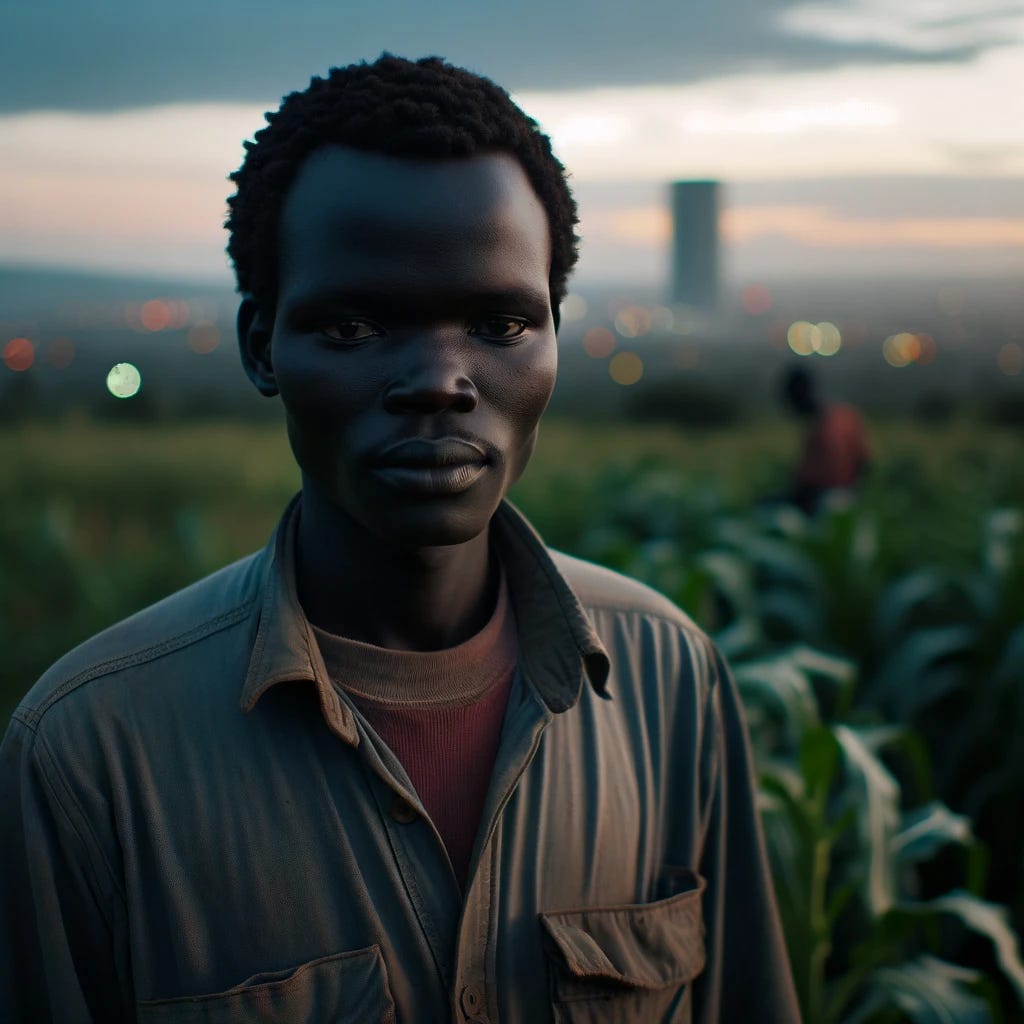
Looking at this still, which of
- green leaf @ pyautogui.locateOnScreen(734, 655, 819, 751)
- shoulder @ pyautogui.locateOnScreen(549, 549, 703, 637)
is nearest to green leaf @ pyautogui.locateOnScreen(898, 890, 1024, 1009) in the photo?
green leaf @ pyautogui.locateOnScreen(734, 655, 819, 751)

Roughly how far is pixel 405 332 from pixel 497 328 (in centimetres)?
12

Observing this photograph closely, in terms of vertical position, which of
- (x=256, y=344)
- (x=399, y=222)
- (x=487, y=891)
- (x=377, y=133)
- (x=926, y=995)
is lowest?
(x=926, y=995)

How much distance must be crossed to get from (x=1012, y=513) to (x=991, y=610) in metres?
0.91

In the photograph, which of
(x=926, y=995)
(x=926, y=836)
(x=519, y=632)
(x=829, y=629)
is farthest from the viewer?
(x=829, y=629)

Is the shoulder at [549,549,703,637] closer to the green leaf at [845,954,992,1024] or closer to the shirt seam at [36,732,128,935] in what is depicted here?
the shirt seam at [36,732,128,935]

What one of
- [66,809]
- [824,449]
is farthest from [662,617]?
[824,449]

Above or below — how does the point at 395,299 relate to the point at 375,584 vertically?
above

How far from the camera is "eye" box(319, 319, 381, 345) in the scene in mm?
1307

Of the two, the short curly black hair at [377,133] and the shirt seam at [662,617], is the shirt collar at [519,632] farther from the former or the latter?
the short curly black hair at [377,133]

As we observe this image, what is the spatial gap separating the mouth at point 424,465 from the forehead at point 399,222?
183mm

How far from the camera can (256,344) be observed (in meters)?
1.46

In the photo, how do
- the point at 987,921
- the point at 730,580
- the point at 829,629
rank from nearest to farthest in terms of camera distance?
1. the point at 987,921
2. the point at 730,580
3. the point at 829,629

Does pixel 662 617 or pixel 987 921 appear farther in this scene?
pixel 987 921

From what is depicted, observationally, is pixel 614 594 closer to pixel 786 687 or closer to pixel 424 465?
pixel 424 465
